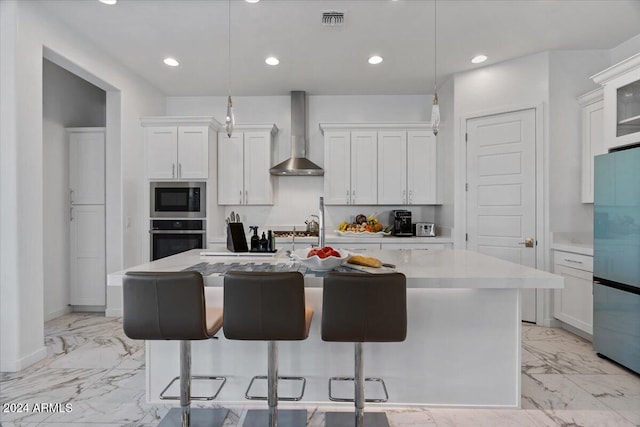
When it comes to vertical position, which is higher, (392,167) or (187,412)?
(392,167)

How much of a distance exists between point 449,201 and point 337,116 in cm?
196

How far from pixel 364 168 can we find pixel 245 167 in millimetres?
1574

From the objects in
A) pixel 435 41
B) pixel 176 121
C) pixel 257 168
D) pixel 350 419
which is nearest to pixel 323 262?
pixel 350 419

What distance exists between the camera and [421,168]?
186 inches

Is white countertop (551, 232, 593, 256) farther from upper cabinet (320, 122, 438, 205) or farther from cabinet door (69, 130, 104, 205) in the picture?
cabinet door (69, 130, 104, 205)

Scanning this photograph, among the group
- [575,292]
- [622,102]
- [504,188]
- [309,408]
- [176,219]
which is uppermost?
[622,102]

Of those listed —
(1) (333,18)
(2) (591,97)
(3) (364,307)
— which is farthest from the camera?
(2) (591,97)

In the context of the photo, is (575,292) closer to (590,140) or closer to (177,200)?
(590,140)

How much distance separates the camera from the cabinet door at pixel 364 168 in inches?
186

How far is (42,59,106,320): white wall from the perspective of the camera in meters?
4.01

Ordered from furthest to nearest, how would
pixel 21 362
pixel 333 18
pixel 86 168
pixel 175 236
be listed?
pixel 175 236 < pixel 86 168 < pixel 333 18 < pixel 21 362

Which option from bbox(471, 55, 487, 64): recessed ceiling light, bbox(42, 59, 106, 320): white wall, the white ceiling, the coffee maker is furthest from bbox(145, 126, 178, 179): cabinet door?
bbox(471, 55, 487, 64): recessed ceiling light

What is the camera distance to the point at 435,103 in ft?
8.22

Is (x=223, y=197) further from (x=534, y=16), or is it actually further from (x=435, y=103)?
(x=534, y=16)
